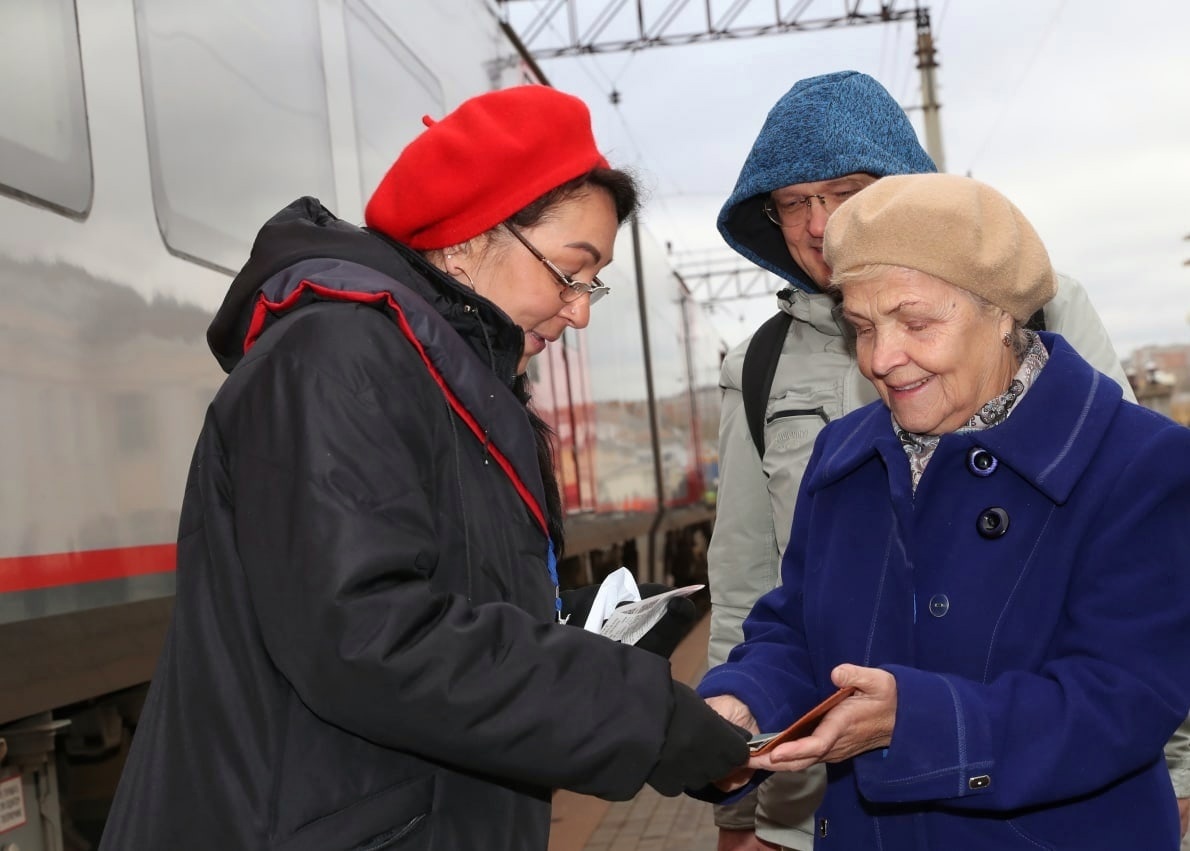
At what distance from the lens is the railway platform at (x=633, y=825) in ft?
20.9

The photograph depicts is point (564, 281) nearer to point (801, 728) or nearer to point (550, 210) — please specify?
point (550, 210)

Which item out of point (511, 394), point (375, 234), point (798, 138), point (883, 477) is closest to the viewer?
point (511, 394)

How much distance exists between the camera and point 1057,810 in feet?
6.60

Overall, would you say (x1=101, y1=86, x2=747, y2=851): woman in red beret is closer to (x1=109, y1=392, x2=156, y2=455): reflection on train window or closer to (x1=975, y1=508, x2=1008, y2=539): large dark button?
(x1=975, y1=508, x2=1008, y2=539): large dark button

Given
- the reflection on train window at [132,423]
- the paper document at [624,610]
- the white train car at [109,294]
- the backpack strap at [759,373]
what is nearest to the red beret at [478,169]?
the paper document at [624,610]

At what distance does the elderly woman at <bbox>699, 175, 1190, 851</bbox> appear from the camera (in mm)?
1939

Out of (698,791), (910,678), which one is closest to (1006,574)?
(910,678)

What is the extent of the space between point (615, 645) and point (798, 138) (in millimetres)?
1383

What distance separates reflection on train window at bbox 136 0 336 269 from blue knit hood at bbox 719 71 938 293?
4.45 ft

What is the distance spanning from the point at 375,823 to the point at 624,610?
63cm

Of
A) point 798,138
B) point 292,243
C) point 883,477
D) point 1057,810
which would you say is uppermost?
point 798,138

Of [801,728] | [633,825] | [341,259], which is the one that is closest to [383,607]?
[341,259]

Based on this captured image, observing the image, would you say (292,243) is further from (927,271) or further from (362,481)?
(927,271)

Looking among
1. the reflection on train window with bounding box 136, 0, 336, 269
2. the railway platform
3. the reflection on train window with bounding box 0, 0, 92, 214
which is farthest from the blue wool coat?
the railway platform
